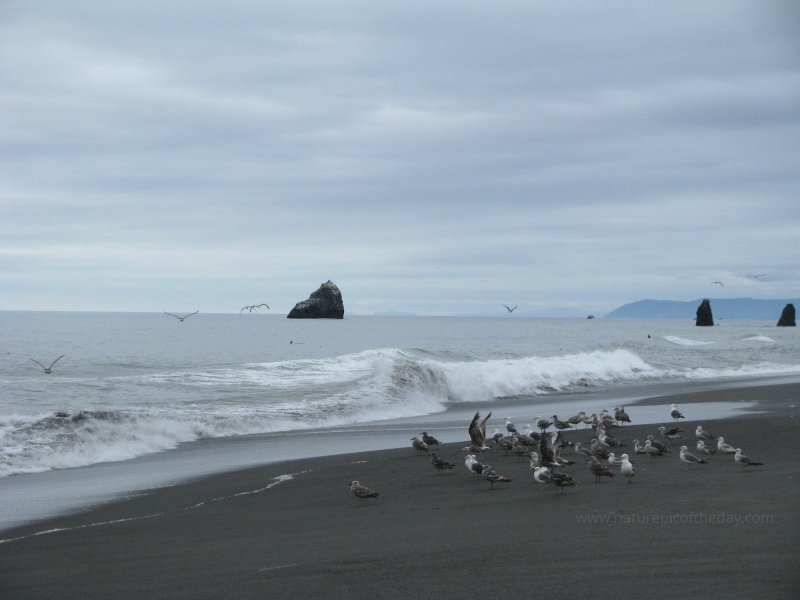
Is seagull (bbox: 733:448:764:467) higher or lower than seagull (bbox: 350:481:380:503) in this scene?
higher

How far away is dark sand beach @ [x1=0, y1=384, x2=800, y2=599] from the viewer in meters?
7.18

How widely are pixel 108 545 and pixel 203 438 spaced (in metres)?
11.3

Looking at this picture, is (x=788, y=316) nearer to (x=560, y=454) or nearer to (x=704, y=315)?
(x=704, y=315)

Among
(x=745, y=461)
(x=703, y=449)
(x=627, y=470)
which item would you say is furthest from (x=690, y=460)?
(x=627, y=470)

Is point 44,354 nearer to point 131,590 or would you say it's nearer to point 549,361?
point 549,361

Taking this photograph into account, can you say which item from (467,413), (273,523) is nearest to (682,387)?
(467,413)

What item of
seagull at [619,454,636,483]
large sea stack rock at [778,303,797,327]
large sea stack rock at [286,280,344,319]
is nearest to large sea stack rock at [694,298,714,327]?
large sea stack rock at [778,303,797,327]

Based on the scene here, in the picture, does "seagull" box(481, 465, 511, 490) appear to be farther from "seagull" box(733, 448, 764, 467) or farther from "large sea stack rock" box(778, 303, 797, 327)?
"large sea stack rock" box(778, 303, 797, 327)

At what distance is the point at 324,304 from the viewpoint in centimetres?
17525

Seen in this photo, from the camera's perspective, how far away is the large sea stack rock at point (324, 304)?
570 ft

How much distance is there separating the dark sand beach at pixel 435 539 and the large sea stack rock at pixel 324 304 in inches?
6313

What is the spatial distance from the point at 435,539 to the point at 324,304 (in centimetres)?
16725

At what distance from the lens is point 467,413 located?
27.2 m

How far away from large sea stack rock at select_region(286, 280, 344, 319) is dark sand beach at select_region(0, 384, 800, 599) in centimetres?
16035
